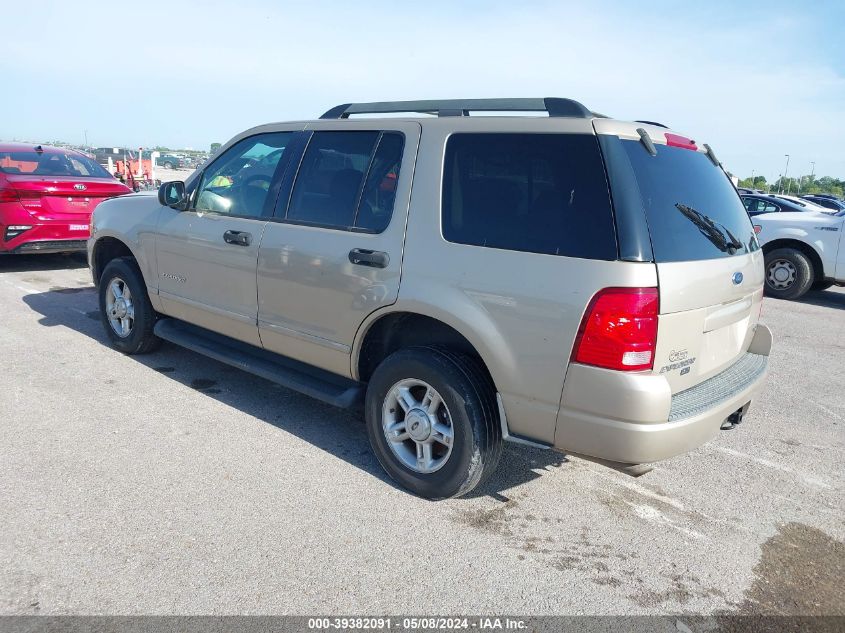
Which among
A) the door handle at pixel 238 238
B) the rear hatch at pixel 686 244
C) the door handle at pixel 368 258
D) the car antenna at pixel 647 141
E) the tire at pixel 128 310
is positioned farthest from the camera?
the tire at pixel 128 310

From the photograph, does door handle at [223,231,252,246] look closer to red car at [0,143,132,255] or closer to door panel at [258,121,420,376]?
door panel at [258,121,420,376]

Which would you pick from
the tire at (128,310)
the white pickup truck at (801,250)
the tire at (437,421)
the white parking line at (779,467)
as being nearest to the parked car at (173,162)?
the white pickup truck at (801,250)

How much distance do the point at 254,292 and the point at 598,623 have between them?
8.87 feet

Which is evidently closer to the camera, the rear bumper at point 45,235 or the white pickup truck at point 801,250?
the rear bumper at point 45,235

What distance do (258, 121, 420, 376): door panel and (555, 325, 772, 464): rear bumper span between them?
1080 mm

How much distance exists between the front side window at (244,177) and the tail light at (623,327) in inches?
90.7

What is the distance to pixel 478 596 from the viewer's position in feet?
8.73

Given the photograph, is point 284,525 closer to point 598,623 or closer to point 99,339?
point 598,623

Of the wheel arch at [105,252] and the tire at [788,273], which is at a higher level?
the wheel arch at [105,252]

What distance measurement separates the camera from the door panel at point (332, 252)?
11.3 ft

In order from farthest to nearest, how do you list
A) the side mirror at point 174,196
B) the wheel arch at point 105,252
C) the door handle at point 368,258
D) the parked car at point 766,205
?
the parked car at point 766,205 < the wheel arch at point 105,252 < the side mirror at point 174,196 < the door handle at point 368,258

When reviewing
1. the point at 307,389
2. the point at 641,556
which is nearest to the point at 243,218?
the point at 307,389

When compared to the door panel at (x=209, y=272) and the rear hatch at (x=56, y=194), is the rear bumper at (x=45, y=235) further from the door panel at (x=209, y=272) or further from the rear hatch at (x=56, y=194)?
the door panel at (x=209, y=272)

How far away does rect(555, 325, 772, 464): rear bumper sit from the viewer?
2.71 m
